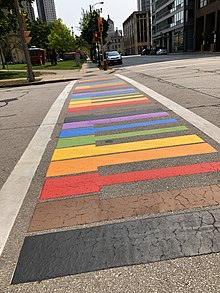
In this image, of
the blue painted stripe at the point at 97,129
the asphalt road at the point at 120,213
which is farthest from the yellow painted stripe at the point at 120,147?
the blue painted stripe at the point at 97,129

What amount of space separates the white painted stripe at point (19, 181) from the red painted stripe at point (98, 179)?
33 centimetres

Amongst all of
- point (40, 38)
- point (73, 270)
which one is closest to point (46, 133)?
point (73, 270)

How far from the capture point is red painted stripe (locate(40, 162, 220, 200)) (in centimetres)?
352

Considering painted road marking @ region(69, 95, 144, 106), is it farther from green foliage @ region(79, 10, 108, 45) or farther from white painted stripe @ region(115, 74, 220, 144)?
green foliage @ region(79, 10, 108, 45)

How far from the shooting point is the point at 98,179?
12.4 ft

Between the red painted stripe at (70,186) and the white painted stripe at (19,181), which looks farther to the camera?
the red painted stripe at (70,186)

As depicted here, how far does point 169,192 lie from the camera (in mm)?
3289

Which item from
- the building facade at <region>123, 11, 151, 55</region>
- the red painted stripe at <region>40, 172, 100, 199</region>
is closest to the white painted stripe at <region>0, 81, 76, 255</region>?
the red painted stripe at <region>40, 172, 100, 199</region>

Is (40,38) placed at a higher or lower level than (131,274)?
higher

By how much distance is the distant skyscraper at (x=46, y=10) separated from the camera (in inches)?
6818

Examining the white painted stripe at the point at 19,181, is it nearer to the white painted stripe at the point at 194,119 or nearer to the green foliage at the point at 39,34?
the white painted stripe at the point at 194,119

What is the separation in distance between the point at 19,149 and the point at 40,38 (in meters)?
89.9

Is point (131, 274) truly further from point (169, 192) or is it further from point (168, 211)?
point (169, 192)

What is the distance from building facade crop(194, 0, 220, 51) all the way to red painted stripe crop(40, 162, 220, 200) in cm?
4708
